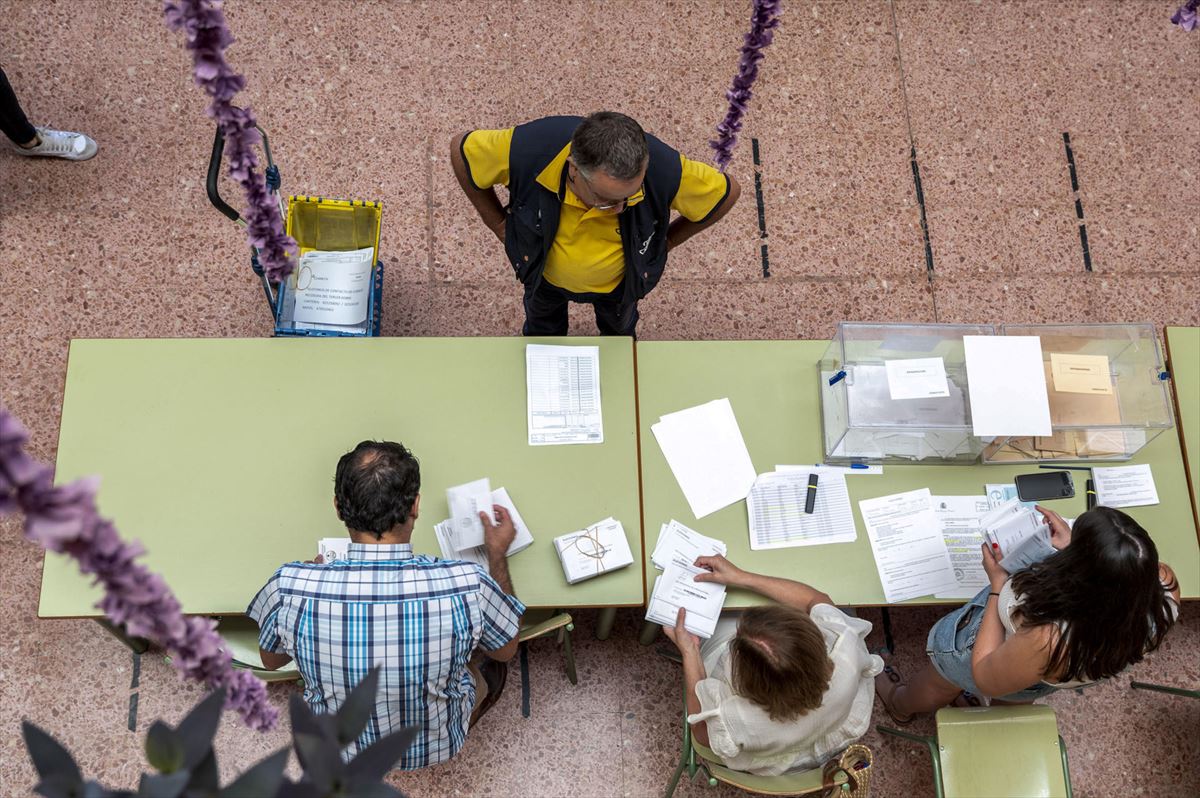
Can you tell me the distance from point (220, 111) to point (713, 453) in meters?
1.55

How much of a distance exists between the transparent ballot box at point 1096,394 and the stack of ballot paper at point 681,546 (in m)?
0.87

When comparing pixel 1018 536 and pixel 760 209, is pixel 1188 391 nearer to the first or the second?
pixel 1018 536

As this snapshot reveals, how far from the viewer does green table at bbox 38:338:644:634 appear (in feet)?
7.47

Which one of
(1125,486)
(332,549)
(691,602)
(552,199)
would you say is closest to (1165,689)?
(1125,486)

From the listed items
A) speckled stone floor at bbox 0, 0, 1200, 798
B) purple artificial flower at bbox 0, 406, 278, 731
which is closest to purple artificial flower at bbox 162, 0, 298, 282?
purple artificial flower at bbox 0, 406, 278, 731

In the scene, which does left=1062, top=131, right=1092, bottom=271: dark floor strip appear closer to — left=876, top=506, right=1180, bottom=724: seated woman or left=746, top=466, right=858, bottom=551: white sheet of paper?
left=876, top=506, right=1180, bottom=724: seated woman

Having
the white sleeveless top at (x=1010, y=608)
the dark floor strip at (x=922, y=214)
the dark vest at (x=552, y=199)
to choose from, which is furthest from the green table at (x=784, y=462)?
the dark floor strip at (x=922, y=214)

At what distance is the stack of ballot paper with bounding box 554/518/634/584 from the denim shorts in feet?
3.16

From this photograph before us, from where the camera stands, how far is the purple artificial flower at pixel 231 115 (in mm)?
1480

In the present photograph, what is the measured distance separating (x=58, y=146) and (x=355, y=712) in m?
3.32

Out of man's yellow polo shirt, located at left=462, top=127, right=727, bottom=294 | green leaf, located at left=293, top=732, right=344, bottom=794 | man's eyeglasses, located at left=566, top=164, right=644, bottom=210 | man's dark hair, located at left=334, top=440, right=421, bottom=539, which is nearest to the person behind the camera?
green leaf, located at left=293, top=732, right=344, bottom=794

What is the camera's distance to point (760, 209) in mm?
3576

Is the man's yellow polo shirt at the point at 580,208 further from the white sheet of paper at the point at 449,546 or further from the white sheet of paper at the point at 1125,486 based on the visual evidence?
the white sheet of paper at the point at 1125,486

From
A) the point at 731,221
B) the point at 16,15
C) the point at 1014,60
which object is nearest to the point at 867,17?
the point at 1014,60
